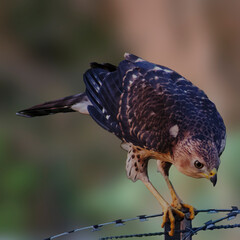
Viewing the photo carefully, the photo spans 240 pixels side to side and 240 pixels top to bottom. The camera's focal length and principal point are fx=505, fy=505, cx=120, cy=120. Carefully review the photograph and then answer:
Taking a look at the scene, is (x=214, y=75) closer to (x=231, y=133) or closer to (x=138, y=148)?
(x=231, y=133)

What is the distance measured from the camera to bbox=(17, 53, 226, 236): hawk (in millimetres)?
1648

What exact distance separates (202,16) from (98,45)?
103 cm

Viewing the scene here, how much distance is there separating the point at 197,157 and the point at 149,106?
275mm

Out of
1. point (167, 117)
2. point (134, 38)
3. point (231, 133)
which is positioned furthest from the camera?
point (134, 38)

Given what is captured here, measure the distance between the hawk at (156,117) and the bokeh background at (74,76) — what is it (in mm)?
2706

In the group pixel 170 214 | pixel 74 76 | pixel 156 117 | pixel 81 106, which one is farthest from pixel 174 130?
pixel 74 76

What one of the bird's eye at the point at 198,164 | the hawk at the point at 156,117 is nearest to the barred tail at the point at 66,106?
the hawk at the point at 156,117

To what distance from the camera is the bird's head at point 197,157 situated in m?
1.58

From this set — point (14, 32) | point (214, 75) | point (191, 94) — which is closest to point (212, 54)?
point (214, 75)

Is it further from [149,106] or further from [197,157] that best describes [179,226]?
[149,106]

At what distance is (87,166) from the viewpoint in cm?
490

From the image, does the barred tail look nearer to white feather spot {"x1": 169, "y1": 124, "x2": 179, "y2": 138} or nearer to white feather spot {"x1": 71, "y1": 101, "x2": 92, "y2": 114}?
white feather spot {"x1": 71, "y1": 101, "x2": 92, "y2": 114}

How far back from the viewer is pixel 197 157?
5.32 ft

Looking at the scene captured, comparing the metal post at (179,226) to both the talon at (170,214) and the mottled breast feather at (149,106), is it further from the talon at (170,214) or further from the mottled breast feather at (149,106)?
the mottled breast feather at (149,106)
